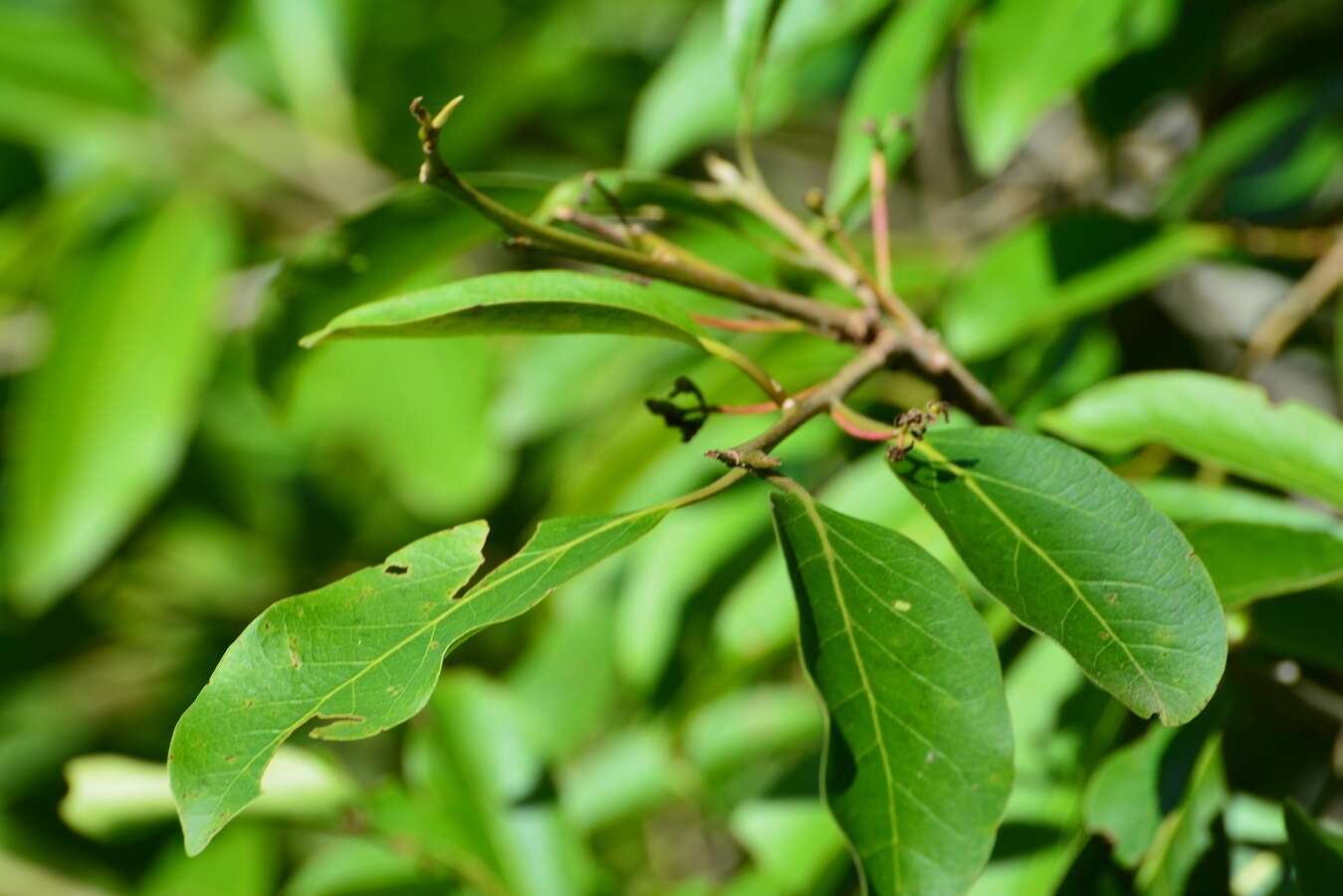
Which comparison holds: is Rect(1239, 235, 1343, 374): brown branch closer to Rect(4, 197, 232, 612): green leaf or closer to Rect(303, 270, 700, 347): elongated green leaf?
Rect(303, 270, 700, 347): elongated green leaf

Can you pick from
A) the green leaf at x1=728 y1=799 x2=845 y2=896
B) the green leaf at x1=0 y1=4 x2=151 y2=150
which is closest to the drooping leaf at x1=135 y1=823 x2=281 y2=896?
the green leaf at x1=728 y1=799 x2=845 y2=896

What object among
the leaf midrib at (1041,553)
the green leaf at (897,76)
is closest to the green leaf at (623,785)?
the green leaf at (897,76)

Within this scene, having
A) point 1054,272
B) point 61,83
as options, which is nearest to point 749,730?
point 1054,272

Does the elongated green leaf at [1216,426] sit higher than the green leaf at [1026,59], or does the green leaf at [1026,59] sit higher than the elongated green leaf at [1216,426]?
the green leaf at [1026,59]

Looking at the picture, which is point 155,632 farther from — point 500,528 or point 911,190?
point 911,190

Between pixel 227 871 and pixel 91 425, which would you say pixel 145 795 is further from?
pixel 227 871

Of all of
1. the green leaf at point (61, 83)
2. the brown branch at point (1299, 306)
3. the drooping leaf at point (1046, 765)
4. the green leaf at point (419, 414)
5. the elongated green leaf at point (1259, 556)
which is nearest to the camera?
the elongated green leaf at point (1259, 556)

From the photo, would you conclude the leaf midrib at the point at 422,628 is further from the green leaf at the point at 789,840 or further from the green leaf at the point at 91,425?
the green leaf at the point at 91,425

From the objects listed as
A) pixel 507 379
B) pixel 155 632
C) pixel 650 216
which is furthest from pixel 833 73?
pixel 155 632
